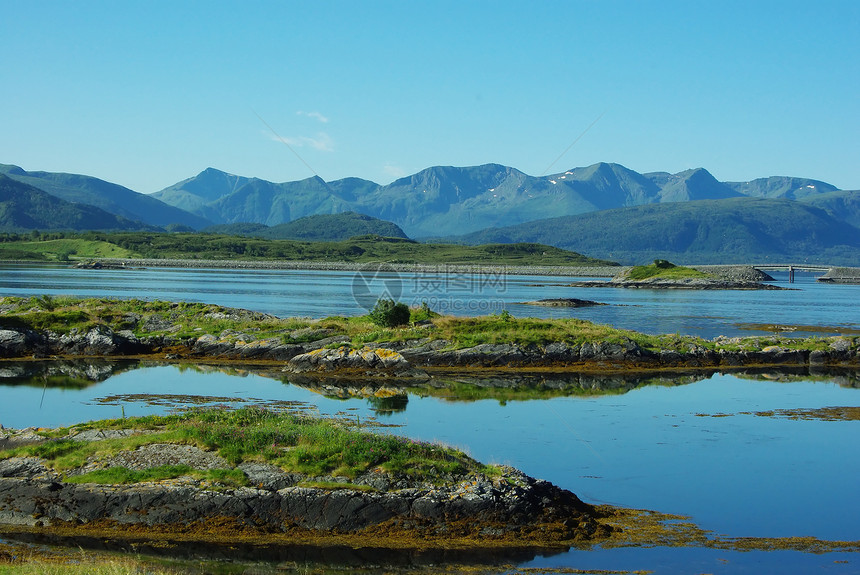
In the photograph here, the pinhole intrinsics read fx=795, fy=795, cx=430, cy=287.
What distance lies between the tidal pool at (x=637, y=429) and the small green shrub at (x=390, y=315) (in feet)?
26.5

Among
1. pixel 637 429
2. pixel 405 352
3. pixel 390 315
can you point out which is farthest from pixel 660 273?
pixel 637 429

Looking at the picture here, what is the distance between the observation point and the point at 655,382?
34719mm

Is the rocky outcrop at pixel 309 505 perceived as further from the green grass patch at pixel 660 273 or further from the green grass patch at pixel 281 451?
the green grass patch at pixel 660 273

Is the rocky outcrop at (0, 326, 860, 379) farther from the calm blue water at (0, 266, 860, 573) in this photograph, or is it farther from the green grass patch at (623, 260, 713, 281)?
the green grass patch at (623, 260, 713, 281)

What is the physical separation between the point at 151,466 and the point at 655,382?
23997mm

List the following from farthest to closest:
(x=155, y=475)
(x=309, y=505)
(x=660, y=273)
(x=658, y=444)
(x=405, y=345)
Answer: (x=660, y=273) < (x=405, y=345) < (x=658, y=444) < (x=155, y=475) < (x=309, y=505)

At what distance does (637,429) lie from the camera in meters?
25.2

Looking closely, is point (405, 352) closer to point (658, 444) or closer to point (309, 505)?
point (658, 444)

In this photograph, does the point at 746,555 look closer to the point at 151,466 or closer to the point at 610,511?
the point at 610,511

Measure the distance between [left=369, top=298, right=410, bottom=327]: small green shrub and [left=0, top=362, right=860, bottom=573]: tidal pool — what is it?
807 cm

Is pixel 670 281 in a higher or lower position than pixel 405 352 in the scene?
higher

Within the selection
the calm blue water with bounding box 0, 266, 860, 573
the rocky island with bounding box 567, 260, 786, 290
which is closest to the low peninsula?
the calm blue water with bounding box 0, 266, 860, 573

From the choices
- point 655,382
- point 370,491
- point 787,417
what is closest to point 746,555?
point 370,491

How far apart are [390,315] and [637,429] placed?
19.3m
